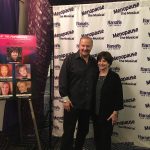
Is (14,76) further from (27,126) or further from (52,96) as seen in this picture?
(27,126)

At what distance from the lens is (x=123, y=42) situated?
10.1 ft

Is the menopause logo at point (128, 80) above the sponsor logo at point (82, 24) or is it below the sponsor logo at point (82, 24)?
below

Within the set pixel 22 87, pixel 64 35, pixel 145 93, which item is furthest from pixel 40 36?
pixel 145 93

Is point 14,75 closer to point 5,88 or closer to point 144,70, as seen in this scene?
point 5,88

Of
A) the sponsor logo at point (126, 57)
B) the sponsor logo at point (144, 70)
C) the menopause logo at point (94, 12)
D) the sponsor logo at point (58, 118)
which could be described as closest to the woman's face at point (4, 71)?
the sponsor logo at point (58, 118)

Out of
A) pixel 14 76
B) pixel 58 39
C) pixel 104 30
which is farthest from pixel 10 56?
pixel 104 30

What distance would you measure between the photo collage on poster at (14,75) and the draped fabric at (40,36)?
52cm

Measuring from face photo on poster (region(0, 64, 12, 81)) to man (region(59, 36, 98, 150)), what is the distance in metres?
0.57

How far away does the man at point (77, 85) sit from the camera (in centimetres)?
276

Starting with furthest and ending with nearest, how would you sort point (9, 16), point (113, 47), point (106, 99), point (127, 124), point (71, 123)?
point (9, 16)
point (127, 124)
point (113, 47)
point (71, 123)
point (106, 99)

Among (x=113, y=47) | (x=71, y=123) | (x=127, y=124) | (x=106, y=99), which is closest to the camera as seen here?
(x=106, y=99)

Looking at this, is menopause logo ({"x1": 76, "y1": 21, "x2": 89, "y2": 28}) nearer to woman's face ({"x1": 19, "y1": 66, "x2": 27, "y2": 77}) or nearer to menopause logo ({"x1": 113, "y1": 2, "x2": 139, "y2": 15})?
menopause logo ({"x1": 113, "y1": 2, "x2": 139, "y2": 15})

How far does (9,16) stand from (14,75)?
3.28ft

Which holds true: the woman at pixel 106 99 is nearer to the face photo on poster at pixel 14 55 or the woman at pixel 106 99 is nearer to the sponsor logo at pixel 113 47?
the sponsor logo at pixel 113 47
